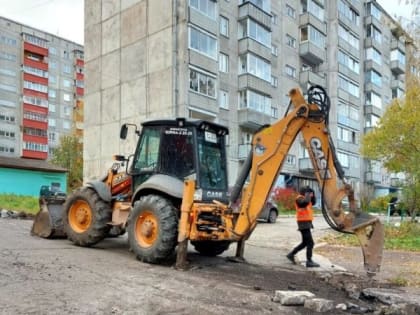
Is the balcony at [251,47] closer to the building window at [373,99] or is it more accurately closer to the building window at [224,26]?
A: the building window at [224,26]

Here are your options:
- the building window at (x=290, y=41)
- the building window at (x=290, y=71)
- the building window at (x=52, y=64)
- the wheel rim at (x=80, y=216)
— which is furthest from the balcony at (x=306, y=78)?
the building window at (x=52, y=64)

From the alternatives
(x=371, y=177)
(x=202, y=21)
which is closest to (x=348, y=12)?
(x=371, y=177)

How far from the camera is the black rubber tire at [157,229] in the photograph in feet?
30.2

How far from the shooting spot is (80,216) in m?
11.5

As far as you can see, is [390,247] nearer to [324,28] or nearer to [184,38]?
[184,38]

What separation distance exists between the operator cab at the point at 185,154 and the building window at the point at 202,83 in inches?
858

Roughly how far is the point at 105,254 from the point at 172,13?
24840 mm

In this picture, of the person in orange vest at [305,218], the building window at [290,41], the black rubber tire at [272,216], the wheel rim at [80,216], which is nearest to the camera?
the person in orange vest at [305,218]

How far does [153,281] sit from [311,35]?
139ft

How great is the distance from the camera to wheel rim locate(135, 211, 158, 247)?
953 centimetres

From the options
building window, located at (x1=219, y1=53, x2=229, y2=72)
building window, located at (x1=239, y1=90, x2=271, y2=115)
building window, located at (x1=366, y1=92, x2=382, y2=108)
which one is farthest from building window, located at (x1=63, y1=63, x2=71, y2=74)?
building window, located at (x1=239, y1=90, x2=271, y2=115)

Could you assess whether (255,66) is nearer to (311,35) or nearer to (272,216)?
(311,35)

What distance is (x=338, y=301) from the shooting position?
23.2 ft

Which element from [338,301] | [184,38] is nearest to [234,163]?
[184,38]
